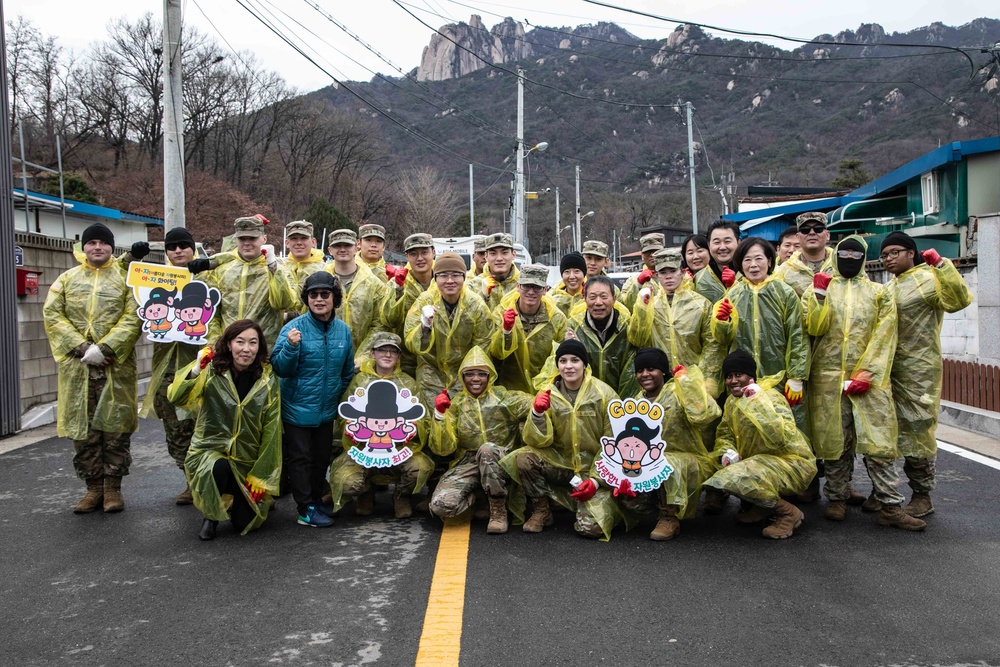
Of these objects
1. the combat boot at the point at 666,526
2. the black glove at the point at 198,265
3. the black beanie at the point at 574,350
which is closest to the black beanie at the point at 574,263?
the black beanie at the point at 574,350

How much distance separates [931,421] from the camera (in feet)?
17.7

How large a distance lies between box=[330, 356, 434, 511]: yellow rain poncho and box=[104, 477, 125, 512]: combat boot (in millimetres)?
1479

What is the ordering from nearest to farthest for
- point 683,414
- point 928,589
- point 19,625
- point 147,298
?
point 19,625, point 928,589, point 683,414, point 147,298

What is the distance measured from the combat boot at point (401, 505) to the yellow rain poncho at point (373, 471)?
10 centimetres

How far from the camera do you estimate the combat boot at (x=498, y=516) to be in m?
5.09

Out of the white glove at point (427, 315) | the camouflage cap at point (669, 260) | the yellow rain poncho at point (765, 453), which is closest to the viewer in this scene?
the yellow rain poncho at point (765, 453)

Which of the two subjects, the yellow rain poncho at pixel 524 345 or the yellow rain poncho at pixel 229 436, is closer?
the yellow rain poncho at pixel 229 436

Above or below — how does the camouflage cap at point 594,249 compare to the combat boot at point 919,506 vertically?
above

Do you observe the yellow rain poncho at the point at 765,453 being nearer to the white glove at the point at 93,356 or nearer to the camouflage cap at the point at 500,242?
the camouflage cap at the point at 500,242

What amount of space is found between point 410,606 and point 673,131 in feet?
338

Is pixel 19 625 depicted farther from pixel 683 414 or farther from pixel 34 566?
pixel 683 414

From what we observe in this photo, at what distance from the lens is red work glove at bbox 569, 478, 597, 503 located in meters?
4.98

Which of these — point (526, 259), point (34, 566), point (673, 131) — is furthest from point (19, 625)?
point (673, 131)

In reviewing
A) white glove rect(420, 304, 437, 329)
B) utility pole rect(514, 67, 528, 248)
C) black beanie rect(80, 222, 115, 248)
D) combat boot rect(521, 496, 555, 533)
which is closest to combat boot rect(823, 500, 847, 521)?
combat boot rect(521, 496, 555, 533)
